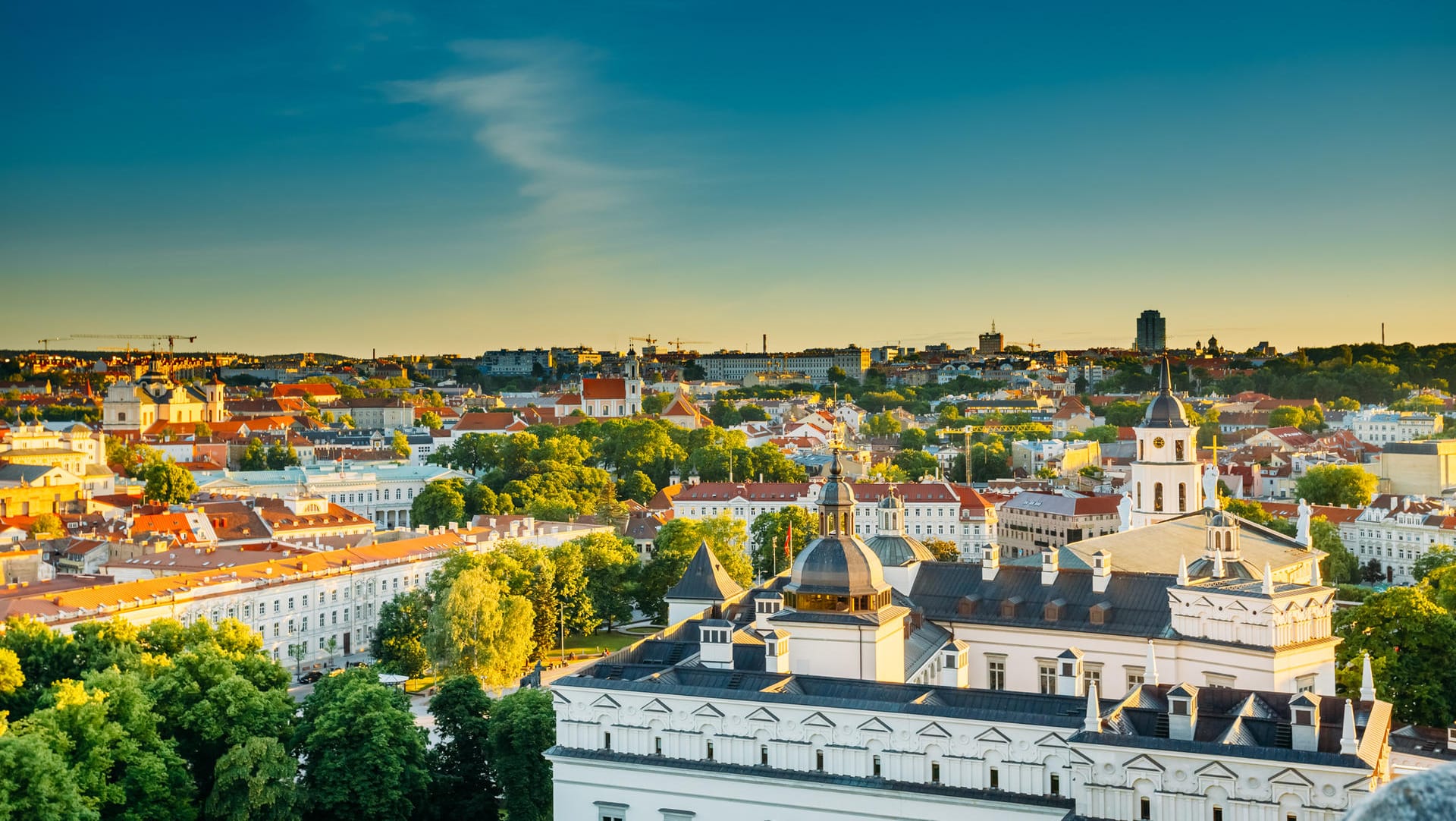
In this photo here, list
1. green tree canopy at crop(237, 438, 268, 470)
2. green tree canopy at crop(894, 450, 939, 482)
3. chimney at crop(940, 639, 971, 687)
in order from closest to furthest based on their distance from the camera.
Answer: chimney at crop(940, 639, 971, 687)
green tree canopy at crop(894, 450, 939, 482)
green tree canopy at crop(237, 438, 268, 470)

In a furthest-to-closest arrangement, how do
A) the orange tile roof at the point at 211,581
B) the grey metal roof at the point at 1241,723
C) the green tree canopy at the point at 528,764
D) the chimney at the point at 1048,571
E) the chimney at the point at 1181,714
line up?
1. the orange tile roof at the point at 211,581
2. the chimney at the point at 1048,571
3. the green tree canopy at the point at 528,764
4. the chimney at the point at 1181,714
5. the grey metal roof at the point at 1241,723

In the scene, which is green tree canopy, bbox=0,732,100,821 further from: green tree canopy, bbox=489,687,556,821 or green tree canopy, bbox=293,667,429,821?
green tree canopy, bbox=489,687,556,821

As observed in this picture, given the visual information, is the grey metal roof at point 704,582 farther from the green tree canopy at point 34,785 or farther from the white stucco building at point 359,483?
the white stucco building at point 359,483

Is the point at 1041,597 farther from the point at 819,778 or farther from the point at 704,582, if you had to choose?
the point at 819,778

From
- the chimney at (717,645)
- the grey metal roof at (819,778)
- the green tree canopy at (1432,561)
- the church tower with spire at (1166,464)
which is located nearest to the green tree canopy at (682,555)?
the church tower with spire at (1166,464)

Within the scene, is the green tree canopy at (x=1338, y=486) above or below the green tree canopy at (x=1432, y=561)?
above

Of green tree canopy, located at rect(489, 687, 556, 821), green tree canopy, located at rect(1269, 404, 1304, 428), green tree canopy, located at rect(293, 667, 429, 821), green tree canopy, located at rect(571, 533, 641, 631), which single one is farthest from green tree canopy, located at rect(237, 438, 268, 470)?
green tree canopy, located at rect(1269, 404, 1304, 428)

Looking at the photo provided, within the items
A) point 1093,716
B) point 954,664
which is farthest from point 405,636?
point 1093,716
